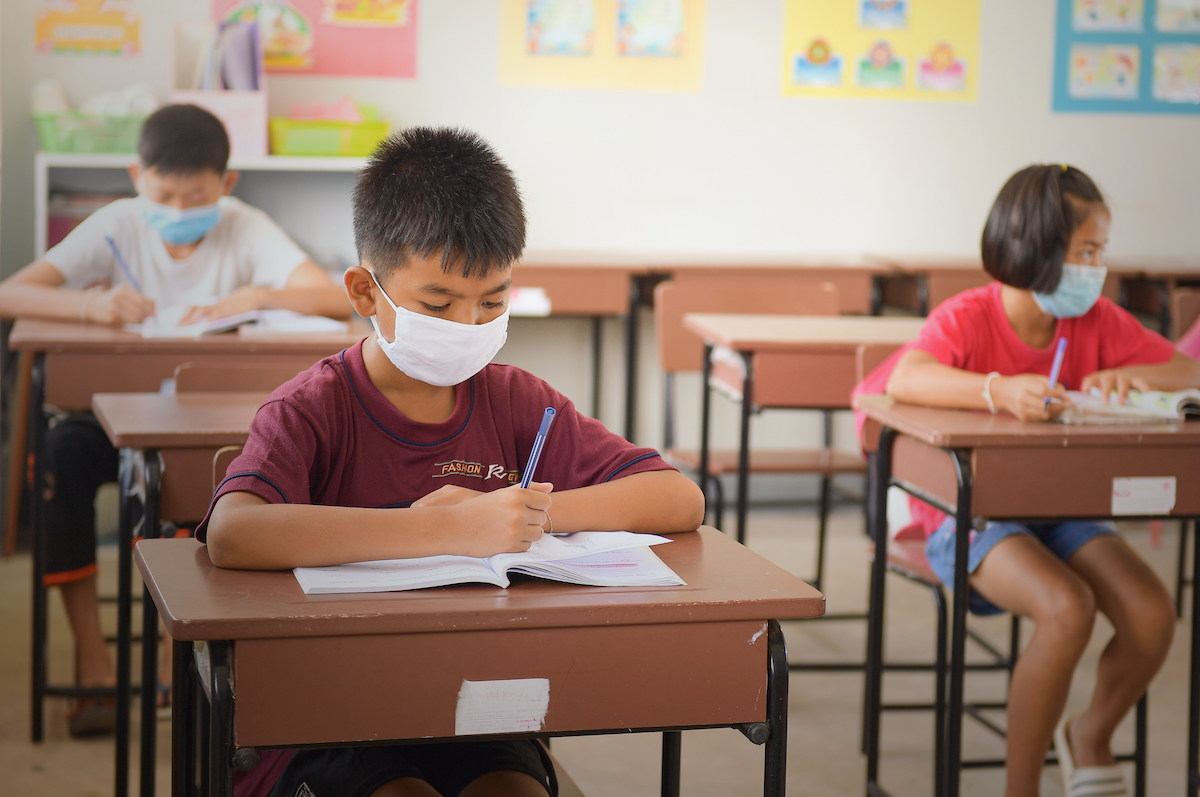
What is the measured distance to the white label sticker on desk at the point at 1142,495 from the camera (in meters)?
2.01

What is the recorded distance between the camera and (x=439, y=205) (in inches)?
54.2

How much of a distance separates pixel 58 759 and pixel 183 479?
0.87 m

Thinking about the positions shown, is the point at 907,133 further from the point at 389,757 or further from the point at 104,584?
the point at 389,757

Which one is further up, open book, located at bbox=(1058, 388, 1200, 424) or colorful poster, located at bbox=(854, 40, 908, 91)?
colorful poster, located at bbox=(854, 40, 908, 91)

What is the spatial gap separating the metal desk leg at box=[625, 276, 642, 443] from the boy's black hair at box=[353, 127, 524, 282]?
2809 mm

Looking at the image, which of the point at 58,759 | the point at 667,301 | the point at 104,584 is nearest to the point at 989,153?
the point at 667,301

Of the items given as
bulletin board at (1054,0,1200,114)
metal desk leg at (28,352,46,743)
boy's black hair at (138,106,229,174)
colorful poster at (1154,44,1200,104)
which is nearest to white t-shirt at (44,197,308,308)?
boy's black hair at (138,106,229,174)

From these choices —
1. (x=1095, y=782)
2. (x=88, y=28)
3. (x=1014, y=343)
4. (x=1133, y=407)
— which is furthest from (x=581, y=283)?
(x=1095, y=782)

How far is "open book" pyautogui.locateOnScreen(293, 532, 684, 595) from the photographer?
112 centimetres

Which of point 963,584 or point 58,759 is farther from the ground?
point 963,584

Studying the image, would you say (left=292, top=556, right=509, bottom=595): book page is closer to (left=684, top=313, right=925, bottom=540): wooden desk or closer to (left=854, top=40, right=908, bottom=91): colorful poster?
(left=684, top=313, right=925, bottom=540): wooden desk

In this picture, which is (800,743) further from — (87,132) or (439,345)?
(87,132)

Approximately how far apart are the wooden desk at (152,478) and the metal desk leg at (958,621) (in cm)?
115

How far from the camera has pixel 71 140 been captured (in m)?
3.93
